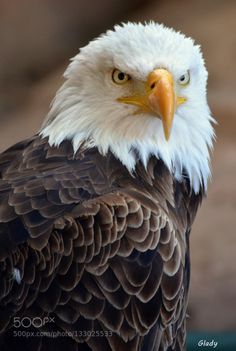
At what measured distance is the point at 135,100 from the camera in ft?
10.1

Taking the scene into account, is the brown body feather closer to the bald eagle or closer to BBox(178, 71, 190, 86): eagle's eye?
the bald eagle

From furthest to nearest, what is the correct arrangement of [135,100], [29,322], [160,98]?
[135,100]
[160,98]
[29,322]

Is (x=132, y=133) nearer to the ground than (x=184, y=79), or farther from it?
nearer to the ground

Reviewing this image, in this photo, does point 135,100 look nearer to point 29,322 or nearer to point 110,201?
point 110,201

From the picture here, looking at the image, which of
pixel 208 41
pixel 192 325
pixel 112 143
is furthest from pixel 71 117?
pixel 208 41

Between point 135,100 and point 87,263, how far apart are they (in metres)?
0.54

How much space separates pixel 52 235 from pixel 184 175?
1.90ft

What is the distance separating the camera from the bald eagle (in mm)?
2811

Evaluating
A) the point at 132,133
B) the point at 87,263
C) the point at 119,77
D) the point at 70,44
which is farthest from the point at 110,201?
the point at 70,44

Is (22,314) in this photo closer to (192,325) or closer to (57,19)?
(192,325)

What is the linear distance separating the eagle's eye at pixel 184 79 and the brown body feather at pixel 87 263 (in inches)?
14.8

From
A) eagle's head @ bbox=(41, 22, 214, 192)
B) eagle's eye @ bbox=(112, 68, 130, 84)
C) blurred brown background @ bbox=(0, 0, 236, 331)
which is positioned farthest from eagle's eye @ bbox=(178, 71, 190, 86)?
blurred brown background @ bbox=(0, 0, 236, 331)

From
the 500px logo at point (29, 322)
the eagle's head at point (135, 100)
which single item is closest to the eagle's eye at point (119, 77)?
the eagle's head at point (135, 100)

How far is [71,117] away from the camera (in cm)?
316
